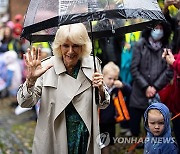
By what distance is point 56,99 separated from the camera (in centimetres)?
360

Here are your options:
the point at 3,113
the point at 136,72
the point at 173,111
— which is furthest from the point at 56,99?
the point at 3,113

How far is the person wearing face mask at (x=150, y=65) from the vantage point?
19.1 feet

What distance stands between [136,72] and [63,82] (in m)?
2.50

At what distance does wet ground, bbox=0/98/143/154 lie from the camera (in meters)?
6.00

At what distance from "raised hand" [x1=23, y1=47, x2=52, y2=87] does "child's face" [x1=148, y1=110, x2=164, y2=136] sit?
1045 mm

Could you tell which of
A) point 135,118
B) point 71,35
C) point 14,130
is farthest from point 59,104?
point 14,130

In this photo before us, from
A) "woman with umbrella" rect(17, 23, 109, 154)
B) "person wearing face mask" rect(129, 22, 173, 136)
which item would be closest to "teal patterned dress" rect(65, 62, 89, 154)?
"woman with umbrella" rect(17, 23, 109, 154)

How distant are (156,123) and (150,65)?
2194mm

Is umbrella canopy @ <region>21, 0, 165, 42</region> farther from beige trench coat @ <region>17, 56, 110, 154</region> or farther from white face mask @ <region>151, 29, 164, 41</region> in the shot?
white face mask @ <region>151, 29, 164, 41</region>

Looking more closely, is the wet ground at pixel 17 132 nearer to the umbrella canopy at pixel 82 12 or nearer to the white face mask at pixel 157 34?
the white face mask at pixel 157 34

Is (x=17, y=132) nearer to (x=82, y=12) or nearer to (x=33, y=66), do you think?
(x=33, y=66)

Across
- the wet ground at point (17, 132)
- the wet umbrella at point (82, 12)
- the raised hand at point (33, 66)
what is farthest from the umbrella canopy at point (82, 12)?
the wet ground at point (17, 132)

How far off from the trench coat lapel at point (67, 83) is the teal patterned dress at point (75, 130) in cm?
6

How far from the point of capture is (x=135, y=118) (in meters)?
6.22
